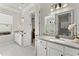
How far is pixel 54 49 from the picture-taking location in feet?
5.52

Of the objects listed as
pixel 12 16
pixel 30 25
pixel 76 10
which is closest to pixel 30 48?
pixel 30 25

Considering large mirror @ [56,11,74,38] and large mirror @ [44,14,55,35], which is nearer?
large mirror @ [56,11,74,38]

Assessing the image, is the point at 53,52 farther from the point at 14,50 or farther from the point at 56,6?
the point at 56,6

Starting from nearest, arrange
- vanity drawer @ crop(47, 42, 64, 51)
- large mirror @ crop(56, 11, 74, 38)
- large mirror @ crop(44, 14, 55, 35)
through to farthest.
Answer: vanity drawer @ crop(47, 42, 64, 51)
large mirror @ crop(56, 11, 74, 38)
large mirror @ crop(44, 14, 55, 35)

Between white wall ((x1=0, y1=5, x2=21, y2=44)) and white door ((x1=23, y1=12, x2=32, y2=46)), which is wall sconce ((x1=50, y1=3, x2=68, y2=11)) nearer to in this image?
white door ((x1=23, y1=12, x2=32, y2=46))

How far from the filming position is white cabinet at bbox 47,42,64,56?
5.02ft

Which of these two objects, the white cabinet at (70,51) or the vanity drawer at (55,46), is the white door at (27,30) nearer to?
the vanity drawer at (55,46)

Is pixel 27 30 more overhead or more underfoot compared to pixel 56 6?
more underfoot

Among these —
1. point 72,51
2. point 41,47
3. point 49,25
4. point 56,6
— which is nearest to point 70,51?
point 72,51

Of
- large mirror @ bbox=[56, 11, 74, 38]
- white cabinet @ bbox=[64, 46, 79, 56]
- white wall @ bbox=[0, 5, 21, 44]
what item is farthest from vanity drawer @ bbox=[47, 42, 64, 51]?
white wall @ bbox=[0, 5, 21, 44]

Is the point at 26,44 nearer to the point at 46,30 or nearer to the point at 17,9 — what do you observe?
the point at 46,30

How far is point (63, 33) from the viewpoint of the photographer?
1.93 metres

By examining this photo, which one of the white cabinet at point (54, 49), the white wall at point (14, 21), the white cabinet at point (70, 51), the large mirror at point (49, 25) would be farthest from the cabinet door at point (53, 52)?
the white wall at point (14, 21)

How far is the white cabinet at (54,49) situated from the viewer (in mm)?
1530
